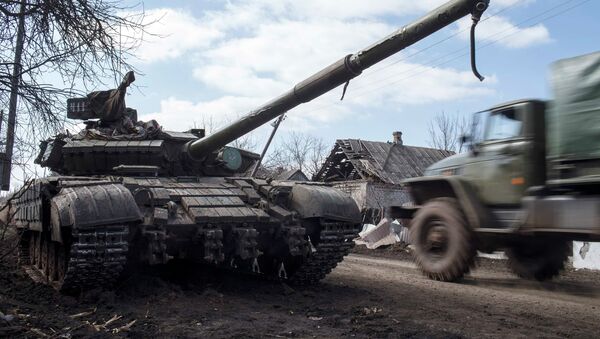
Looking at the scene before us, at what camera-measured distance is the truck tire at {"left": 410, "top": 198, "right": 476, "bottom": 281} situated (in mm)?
5770

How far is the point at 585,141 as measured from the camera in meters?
4.35

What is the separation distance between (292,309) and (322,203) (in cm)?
180

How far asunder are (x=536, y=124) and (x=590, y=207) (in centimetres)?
148

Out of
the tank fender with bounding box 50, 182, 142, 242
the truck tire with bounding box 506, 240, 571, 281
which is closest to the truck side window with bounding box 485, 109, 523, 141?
the truck tire with bounding box 506, 240, 571, 281

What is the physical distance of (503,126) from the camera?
638cm

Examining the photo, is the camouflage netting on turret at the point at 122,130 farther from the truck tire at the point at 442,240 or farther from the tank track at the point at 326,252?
the truck tire at the point at 442,240

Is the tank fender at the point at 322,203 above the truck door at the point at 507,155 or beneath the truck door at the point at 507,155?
beneath

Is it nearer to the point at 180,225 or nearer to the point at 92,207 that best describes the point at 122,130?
the point at 180,225

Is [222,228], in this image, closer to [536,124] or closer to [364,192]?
[536,124]

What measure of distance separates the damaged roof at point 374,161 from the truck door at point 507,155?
78.8 feet

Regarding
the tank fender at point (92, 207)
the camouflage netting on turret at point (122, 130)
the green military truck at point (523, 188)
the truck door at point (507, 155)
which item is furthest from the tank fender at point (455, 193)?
the camouflage netting on turret at point (122, 130)

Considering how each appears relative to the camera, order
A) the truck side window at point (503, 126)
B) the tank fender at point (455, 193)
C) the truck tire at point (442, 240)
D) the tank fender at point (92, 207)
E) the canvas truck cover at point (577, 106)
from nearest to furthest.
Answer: the canvas truck cover at point (577, 106) → the truck tire at point (442, 240) → the tank fender at point (455, 193) → the truck side window at point (503, 126) → the tank fender at point (92, 207)

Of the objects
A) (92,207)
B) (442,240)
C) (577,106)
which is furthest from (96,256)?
(577,106)

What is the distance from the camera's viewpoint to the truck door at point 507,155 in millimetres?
5480
